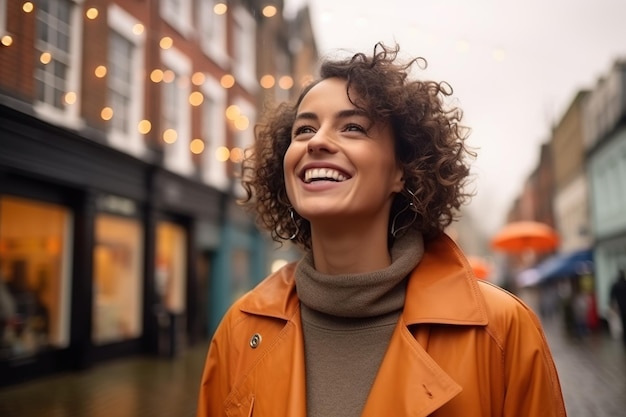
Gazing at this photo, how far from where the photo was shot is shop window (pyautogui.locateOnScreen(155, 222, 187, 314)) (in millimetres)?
14234

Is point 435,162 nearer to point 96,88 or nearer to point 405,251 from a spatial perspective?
point 405,251

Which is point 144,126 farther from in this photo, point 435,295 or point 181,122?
point 435,295

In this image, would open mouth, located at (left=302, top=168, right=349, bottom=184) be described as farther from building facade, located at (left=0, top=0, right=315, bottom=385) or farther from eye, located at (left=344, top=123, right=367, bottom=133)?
building facade, located at (left=0, top=0, right=315, bottom=385)

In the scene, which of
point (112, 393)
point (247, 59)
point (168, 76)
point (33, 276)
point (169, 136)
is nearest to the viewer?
point (112, 393)

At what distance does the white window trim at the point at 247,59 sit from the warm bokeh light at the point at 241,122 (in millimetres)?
1246

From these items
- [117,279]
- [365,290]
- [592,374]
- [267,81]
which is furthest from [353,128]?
[267,81]

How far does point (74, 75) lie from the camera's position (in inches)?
420

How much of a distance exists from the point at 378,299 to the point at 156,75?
12.1 m

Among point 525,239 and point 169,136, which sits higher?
point 169,136

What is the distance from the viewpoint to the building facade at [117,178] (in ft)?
31.4

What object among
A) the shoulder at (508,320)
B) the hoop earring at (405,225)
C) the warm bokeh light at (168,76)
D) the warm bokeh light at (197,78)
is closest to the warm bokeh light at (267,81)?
the warm bokeh light at (197,78)

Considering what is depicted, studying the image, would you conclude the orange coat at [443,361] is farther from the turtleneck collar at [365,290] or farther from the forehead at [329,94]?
the forehead at [329,94]

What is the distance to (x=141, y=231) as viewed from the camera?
1337 centimetres

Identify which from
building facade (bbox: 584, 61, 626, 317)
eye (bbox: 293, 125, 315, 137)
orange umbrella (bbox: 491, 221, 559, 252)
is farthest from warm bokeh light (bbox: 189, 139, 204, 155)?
building facade (bbox: 584, 61, 626, 317)
